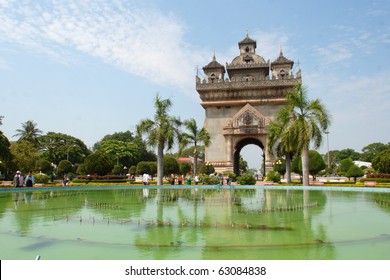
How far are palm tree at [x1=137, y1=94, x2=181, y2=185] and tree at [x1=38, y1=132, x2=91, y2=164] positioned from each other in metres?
39.3

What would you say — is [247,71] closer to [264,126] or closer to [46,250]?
[264,126]

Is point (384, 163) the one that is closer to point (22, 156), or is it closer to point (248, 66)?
point (248, 66)

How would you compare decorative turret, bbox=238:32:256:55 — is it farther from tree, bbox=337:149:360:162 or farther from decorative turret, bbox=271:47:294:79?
tree, bbox=337:149:360:162

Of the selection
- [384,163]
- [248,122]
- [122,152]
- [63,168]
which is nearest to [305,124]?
[384,163]

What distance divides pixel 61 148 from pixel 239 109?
3565cm

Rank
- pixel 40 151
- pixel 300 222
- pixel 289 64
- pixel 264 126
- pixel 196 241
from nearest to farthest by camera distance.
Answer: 1. pixel 196 241
2. pixel 300 222
3. pixel 264 126
4. pixel 289 64
5. pixel 40 151

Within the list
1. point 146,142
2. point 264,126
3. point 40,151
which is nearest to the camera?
point 146,142

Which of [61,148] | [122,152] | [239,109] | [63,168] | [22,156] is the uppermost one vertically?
[239,109]

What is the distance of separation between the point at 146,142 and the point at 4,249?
77.0 feet

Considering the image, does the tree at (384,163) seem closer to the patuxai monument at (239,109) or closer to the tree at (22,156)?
the patuxai monument at (239,109)

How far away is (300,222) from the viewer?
10.0 m

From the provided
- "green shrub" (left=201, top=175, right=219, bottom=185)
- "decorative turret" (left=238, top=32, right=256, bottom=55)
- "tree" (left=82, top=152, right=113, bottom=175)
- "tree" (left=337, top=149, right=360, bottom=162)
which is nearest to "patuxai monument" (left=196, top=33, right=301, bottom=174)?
"decorative turret" (left=238, top=32, right=256, bottom=55)

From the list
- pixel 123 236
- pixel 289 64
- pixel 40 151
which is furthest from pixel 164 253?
pixel 40 151

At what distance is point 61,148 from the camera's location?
6581 cm
